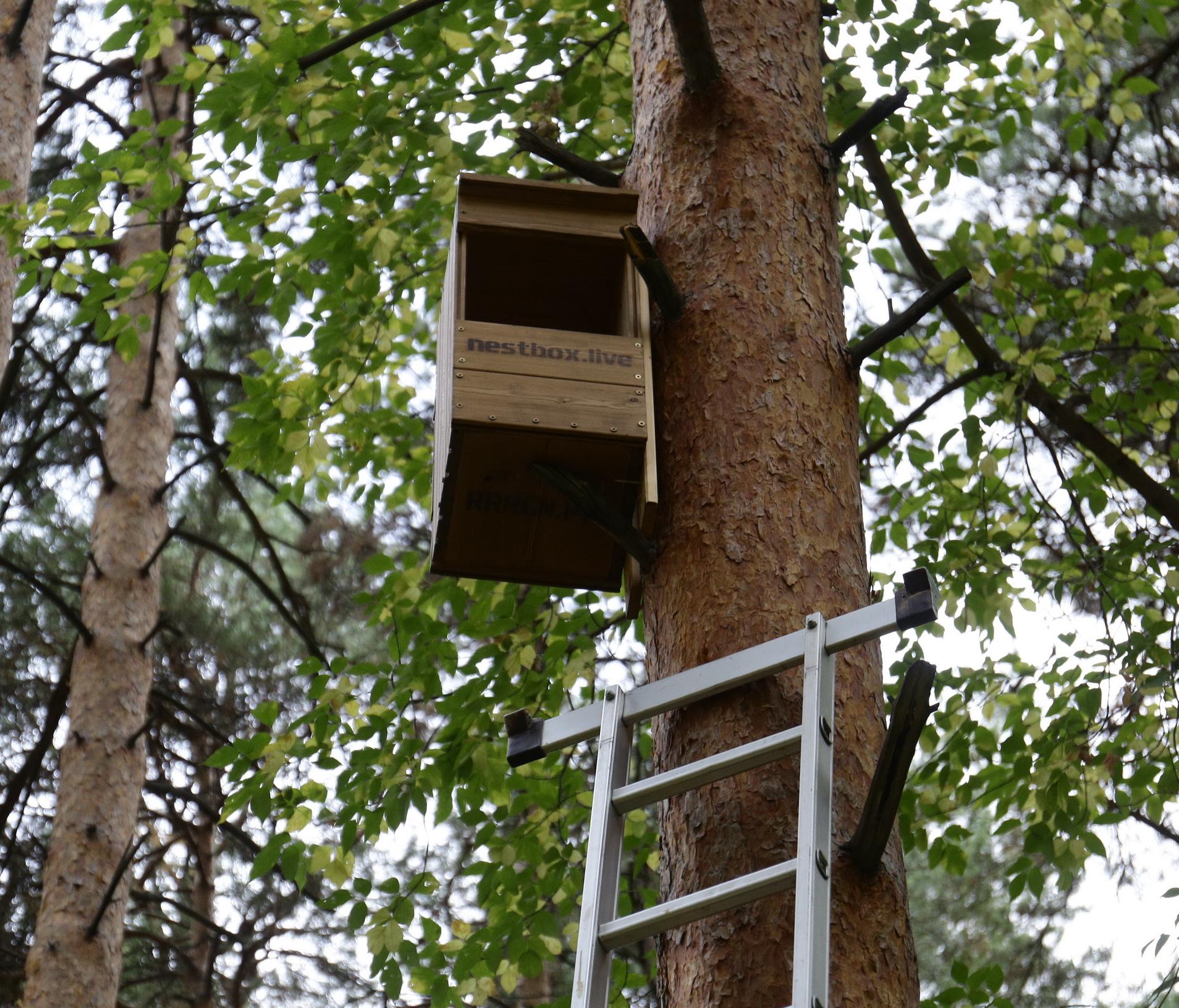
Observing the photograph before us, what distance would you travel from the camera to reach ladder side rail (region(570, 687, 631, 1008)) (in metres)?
2.25

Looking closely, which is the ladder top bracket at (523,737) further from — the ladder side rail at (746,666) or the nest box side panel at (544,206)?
the nest box side panel at (544,206)

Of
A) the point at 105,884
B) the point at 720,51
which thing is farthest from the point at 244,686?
the point at 720,51

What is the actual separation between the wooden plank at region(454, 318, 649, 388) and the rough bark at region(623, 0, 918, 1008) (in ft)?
0.37

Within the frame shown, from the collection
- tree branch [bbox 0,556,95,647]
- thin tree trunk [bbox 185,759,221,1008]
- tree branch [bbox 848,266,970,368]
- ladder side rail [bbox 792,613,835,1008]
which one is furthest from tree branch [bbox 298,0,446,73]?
thin tree trunk [bbox 185,759,221,1008]

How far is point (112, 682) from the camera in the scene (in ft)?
21.6

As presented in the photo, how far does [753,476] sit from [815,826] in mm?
778

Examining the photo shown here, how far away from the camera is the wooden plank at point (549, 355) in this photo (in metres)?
2.83

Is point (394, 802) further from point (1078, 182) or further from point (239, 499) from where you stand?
point (1078, 182)

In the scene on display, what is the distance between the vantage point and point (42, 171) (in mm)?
8719

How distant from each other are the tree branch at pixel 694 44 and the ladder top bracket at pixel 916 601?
1455mm

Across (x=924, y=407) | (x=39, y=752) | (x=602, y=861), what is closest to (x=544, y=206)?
(x=602, y=861)

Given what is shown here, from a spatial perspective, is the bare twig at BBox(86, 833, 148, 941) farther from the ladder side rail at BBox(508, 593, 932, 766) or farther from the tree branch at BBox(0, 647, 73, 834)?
the ladder side rail at BBox(508, 593, 932, 766)

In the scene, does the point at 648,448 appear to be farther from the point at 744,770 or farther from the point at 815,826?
the point at 815,826

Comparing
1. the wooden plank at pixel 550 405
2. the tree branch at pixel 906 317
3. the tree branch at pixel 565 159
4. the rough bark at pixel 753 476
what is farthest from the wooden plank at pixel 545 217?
the tree branch at pixel 906 317
